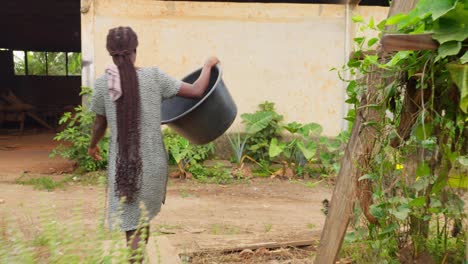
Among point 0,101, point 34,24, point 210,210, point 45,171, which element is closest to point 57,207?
point 210,210

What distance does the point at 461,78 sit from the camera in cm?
191

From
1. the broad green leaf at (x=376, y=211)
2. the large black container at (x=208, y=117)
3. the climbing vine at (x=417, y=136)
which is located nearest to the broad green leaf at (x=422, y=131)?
the climbing vine at (x=417, y=136)

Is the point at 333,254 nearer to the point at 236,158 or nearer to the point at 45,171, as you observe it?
the point at 236,158

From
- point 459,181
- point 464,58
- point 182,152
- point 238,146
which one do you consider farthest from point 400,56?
point 238,146

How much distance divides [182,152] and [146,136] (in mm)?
4116

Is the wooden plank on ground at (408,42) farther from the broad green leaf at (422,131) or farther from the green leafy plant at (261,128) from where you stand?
the green leafy plant at (261,128)

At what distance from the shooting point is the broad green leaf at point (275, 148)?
23.8 ft

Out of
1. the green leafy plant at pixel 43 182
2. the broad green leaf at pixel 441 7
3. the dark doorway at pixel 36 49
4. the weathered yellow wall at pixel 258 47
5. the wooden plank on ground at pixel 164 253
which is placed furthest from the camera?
the dark doorway at pixel 36 49

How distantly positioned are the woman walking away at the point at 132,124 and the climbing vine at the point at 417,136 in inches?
42.4

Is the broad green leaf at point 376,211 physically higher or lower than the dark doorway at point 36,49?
lower

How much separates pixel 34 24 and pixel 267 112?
854 cm

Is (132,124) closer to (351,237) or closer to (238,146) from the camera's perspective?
(351,237)

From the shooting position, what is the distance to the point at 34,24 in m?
13.5

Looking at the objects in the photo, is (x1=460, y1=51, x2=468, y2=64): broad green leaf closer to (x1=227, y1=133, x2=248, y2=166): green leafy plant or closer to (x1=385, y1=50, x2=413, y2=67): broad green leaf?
(x1=385, y1=50, x2=413, y2=67): broad green leaf
